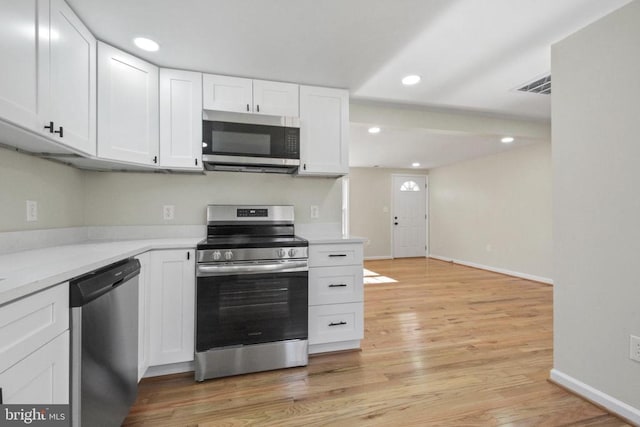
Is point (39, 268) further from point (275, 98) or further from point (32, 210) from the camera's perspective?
point (275, 98)

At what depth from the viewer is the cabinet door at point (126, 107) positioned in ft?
6.24

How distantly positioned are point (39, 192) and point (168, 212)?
33.1 inches

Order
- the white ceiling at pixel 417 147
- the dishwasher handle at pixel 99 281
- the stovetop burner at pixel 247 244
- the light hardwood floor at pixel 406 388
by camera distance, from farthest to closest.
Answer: the white ceiling at pixel 417 147
the stovetop burner at pixel 247 244
the light hardwood floor at pixel 406 388
the dishwasher handle at pixel 99 281

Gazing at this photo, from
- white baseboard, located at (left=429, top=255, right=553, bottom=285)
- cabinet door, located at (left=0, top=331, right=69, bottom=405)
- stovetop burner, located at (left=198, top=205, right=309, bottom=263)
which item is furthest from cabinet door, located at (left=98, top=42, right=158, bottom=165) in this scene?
white baseboard, located at (left=429, top=255, right=553, bottom=285)

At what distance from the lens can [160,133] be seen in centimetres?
223

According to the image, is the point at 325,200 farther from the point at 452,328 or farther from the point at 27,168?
the point at 27,168

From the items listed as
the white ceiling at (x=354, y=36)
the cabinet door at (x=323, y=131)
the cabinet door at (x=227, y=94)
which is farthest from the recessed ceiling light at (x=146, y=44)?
the cabinet door at (x=323, y=131)

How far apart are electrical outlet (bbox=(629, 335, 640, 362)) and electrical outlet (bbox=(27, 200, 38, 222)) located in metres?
3.47

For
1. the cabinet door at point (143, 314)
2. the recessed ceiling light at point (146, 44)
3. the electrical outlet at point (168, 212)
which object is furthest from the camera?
the electrical outlet at point (168, 212)

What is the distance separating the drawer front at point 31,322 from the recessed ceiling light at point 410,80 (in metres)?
2.74

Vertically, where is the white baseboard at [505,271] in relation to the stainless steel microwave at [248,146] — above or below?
below

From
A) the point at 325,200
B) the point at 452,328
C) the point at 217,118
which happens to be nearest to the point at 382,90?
the point at 325,200

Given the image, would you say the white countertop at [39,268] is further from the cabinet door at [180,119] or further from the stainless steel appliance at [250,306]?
the cabinet door at [180,119]

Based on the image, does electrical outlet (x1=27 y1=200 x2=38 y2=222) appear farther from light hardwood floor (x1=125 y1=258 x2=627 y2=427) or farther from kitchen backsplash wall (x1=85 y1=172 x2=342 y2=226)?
light hardwood floor (x1=125 y1=258 x2=627 y2=427)
